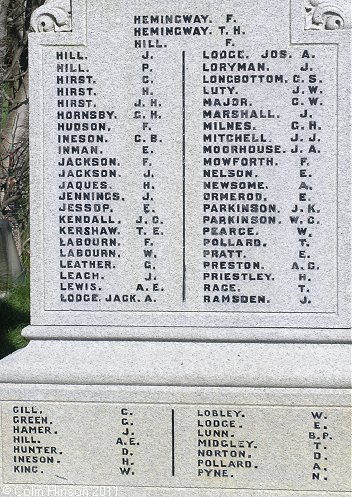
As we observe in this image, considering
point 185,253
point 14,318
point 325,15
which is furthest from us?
point 14,318

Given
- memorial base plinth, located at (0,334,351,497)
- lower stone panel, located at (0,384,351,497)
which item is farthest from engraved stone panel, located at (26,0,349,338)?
lower stone panel, located at (0,384,351,497)

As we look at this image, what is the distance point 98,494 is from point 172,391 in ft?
2.44

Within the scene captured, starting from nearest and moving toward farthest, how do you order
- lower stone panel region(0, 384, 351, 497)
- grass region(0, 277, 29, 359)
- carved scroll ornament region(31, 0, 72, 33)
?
lower stone panel region(0, 384, 351, 497) < carved scroll ornament region(31, 0, 72, 33) < grass region(0, 277, 29, 359)

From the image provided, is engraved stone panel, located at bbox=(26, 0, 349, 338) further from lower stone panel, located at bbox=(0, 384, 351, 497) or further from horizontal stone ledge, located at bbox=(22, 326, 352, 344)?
lower stone panel, located at bbox=(0, 384, 351, 497)

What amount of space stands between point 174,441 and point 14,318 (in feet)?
16.1

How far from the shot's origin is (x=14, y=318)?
1075cm

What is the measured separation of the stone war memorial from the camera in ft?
20.0

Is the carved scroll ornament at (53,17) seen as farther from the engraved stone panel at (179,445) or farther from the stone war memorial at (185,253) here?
the engraved stone panel at (179,445)

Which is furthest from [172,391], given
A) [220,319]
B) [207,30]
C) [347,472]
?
[207,30]

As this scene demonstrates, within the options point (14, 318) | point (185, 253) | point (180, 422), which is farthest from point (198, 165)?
point (14, 318)

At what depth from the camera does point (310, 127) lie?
20.4ft

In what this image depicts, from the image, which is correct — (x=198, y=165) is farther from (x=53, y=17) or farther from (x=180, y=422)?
(x=180, y=422)

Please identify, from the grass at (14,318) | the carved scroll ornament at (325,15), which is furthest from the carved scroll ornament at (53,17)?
the grass at (14,318)

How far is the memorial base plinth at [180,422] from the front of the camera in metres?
6.06
